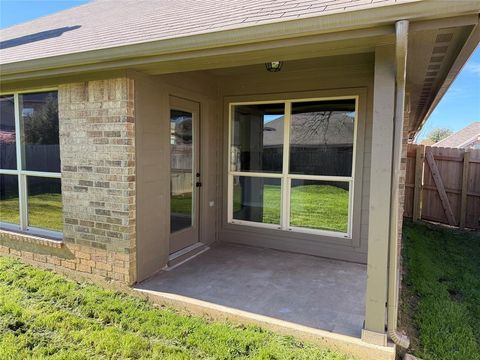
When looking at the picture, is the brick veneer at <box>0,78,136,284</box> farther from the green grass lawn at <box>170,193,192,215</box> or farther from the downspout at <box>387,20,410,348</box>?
the downspout at <box>387,20,410,348</box>

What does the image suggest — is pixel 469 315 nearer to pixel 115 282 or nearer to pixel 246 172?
pixel 246 172

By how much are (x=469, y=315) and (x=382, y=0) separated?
128 inches

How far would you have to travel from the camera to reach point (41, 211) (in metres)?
4.89

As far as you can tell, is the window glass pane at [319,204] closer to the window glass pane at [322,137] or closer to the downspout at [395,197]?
the window glass pane at [322,137]

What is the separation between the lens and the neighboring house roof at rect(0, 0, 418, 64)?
9.24 feet

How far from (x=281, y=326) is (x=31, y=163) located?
4066mm

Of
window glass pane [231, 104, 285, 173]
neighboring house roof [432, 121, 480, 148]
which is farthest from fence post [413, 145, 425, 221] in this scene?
neighboring house roof [432, 121, 480, 148]

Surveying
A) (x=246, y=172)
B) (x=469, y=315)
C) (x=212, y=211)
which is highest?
(x=246, y=172)

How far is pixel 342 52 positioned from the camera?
2947 mm

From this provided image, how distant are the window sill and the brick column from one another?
0.16 meters

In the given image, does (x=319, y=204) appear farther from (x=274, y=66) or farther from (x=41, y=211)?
(x=41, y=211)

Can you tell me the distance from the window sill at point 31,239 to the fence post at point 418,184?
791 centimetres

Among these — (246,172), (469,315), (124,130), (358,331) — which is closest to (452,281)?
(469,315)

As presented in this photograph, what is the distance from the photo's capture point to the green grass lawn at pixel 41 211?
15.3 ft
